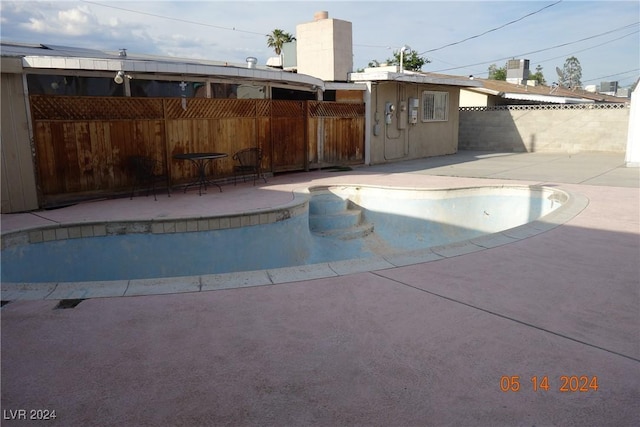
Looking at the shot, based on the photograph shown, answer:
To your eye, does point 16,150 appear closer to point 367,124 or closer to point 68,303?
point 68,303

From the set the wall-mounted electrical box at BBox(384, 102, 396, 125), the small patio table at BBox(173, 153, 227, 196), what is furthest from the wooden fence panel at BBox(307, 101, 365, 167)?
the small patio table at BBox(173, 153, 227, 196)

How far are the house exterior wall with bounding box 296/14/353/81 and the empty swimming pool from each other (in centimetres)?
642

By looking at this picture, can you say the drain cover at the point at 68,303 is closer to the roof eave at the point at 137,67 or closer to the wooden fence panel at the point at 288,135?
the roof eave at the point at 137,67

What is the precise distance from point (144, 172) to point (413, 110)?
10.4 metres

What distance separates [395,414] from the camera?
2.44 metres

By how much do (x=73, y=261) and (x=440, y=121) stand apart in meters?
15.2

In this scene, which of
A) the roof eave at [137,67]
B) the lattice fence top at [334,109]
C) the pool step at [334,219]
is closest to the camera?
the roof eave at [137,67]

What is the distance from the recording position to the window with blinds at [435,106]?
1761 centimetres

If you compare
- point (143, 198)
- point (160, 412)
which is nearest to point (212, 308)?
point (160, 412)

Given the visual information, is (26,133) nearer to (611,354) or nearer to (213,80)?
(213,80)

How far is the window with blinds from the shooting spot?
57.8 ft

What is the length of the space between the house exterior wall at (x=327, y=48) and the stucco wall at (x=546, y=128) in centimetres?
881
